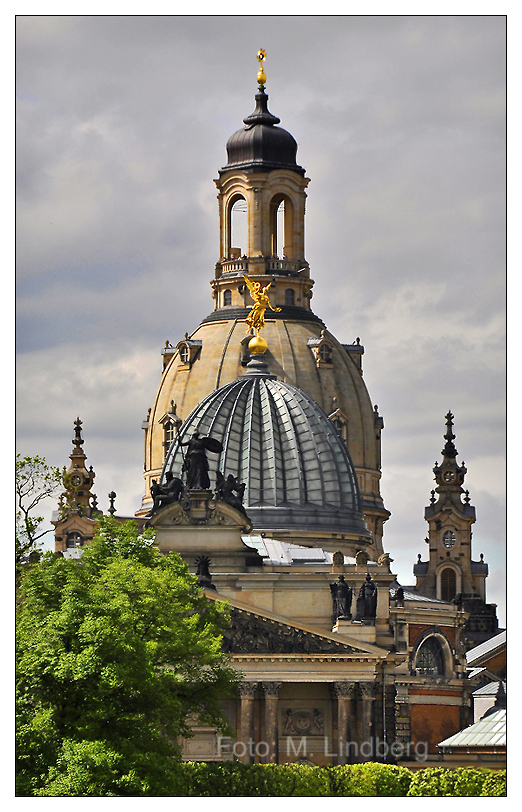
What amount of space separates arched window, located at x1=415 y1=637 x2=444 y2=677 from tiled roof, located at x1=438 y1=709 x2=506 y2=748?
31.7 metres

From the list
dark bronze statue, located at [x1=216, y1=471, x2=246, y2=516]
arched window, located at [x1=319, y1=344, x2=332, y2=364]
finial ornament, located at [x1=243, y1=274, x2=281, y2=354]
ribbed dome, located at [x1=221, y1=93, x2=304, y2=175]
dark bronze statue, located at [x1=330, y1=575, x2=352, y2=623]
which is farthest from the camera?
ribbed dome, located at [x1=221, y1=93, x2=304, y2=175]

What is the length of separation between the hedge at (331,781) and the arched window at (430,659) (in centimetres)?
5708

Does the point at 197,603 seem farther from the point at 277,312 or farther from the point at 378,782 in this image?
the point at 277,312

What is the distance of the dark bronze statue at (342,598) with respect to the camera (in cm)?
12388

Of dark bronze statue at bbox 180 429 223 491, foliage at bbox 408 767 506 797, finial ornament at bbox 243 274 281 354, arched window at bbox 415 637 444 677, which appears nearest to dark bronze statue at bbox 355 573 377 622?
dark bronze statue at bbox 180 429 223 491

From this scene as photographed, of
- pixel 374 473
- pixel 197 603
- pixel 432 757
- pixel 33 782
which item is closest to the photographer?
pixel 33 782

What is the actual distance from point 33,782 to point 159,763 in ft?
16.9

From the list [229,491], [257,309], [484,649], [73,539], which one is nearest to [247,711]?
[229,491]

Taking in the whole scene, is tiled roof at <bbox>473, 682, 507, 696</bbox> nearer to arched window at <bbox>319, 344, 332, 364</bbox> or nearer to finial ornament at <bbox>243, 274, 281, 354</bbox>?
finial ornament at <bbox>243, 274, 281, 354</bbox>

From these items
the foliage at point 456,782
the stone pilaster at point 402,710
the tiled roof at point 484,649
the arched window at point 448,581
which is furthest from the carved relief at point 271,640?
the arched window at point 448,581

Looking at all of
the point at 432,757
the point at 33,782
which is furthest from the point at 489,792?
the point at 432,757

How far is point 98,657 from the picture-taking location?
266 feet

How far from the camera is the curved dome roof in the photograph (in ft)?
472

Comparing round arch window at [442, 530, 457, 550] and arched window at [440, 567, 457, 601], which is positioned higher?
round arch window at [442, 530, 457, 550]
